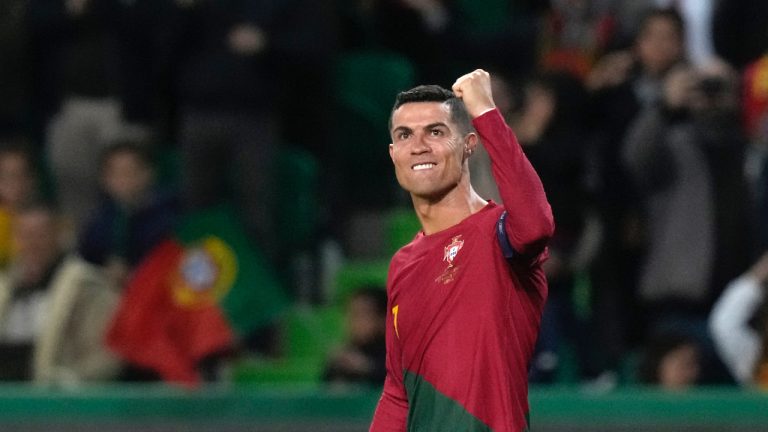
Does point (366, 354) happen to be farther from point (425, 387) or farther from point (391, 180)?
point (425, 387)

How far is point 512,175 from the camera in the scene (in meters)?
4.51

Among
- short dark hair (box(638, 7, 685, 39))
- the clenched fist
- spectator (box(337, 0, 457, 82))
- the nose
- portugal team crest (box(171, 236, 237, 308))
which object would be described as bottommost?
portugal team crest (box(171, 236, 237, 308))

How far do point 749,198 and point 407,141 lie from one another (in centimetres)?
388

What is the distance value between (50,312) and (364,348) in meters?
1.53

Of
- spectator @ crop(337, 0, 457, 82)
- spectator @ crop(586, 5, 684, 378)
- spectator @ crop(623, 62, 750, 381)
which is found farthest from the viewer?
spectator @ crop(337, 0, 457, 82)

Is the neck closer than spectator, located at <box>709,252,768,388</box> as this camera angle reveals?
Yes

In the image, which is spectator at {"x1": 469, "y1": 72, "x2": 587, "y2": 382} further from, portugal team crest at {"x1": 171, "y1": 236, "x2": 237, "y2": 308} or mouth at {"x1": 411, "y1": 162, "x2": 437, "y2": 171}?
mouth at {"x1": 411, "y1": 162, "x2": 437, "y2": 171}

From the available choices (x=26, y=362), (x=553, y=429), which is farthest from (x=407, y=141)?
(x=26, y=362)

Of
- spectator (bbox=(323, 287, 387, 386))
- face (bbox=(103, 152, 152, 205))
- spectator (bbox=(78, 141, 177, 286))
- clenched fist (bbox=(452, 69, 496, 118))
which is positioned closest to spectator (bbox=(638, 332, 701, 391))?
spectator (bbox=(323, 287, 387, 386))

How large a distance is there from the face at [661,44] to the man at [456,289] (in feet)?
12.5

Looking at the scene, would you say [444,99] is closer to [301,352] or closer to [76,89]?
[301,352]

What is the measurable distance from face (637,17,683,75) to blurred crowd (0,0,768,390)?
0.04 feet

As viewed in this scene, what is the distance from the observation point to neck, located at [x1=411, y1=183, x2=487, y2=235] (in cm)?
488

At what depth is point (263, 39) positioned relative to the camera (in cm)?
907
